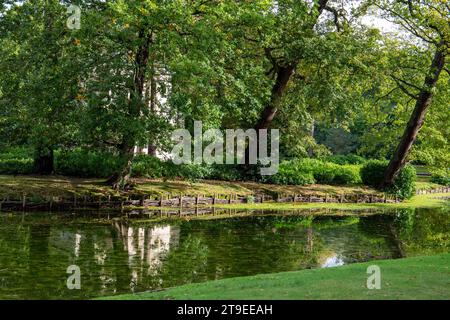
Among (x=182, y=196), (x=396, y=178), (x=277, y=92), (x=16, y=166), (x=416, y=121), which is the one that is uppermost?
(x=277, y=92)

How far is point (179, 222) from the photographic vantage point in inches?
916

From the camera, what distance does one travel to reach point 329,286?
35.1 feet

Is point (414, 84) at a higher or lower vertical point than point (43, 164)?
higher

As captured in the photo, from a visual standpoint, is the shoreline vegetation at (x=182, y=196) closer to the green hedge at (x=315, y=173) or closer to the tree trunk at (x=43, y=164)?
the green hedge at (x=315, y=173)

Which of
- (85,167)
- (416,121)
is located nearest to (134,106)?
(85,167)

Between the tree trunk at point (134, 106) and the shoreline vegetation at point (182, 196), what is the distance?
71 centimetres

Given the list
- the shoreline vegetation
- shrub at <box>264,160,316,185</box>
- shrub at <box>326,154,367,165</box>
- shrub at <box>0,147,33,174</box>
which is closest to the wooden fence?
the shoreline vegetation

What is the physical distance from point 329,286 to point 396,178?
99.0ft

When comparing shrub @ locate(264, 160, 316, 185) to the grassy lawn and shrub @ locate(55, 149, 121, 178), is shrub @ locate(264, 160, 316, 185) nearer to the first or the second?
shrub @ locate(55, 149, 121, 178)

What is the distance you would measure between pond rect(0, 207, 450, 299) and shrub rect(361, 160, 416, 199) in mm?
11732

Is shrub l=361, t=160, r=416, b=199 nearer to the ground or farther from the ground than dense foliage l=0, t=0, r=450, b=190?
nearer to the ground

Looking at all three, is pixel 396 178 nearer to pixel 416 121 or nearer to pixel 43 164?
pixel 416 121

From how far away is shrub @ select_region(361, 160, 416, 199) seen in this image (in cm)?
3897
